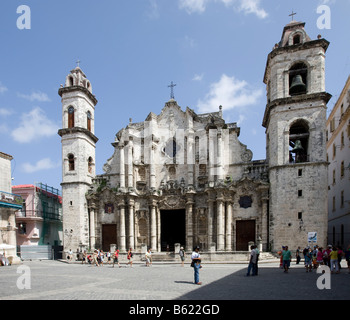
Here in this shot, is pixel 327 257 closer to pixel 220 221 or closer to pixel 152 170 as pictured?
pixel 220 221

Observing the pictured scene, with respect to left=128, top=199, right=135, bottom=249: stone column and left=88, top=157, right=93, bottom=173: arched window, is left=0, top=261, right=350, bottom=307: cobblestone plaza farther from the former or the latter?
left=88, top=157, right=93, bottom=173: arched window

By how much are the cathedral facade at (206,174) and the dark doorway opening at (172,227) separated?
10cm

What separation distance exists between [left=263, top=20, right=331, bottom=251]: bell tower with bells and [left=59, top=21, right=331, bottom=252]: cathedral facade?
8cm

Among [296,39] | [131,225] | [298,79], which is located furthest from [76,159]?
[296,39]

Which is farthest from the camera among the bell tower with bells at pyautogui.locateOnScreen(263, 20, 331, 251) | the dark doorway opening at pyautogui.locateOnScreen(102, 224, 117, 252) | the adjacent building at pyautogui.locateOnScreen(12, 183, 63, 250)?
the adjacent building at pyautogui.locateOnScreen(12, 183, 63, 250)

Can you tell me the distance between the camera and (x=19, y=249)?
2953cm

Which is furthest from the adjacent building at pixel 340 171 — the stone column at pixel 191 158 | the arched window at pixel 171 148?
the arched window at pixel 171 148

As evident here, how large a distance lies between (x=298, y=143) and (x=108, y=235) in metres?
20.3

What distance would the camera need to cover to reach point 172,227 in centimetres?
2952

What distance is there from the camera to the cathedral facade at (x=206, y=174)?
23750 millimetres

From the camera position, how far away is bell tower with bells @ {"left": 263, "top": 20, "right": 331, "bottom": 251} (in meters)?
23.1

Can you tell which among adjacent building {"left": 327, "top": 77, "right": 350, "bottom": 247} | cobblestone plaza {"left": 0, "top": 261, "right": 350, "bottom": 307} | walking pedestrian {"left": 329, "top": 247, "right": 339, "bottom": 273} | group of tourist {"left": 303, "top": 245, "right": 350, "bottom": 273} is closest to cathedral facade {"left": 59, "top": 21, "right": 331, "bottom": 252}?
adjacent building {"left": 327, "top": 77, "right": 350, "bottom": 247}

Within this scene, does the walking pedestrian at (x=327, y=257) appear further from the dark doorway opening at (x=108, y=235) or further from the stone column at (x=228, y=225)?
the dark doorway opening at (x=108, y=235)

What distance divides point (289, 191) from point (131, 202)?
14715mm
